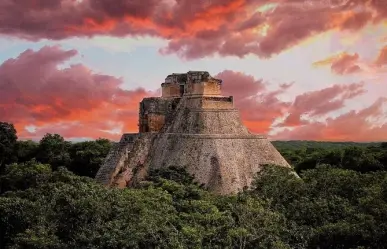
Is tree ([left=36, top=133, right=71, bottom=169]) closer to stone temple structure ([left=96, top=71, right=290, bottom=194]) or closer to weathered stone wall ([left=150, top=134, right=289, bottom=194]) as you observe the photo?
stone temple structure ([left=96, top=71, right=290, bottom=194])

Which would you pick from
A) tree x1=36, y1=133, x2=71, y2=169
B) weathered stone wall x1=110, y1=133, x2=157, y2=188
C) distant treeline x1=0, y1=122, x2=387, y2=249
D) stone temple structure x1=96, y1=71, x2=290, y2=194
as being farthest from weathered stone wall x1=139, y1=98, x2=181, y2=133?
tree x1=36, y1=133, x2=71, y2=169

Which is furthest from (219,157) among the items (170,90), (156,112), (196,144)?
(170,90)

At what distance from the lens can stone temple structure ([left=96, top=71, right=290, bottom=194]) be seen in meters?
37.1

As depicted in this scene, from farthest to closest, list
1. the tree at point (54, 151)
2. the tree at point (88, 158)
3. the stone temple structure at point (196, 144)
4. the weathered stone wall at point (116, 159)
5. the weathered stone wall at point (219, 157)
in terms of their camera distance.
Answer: the tree at point (54, 151) → the tree at point (88, 158) → the weathered stone wall at point (116, 159) → the stone temple structure at point (196, 144) → the weathered stone wall at point (219, 157)

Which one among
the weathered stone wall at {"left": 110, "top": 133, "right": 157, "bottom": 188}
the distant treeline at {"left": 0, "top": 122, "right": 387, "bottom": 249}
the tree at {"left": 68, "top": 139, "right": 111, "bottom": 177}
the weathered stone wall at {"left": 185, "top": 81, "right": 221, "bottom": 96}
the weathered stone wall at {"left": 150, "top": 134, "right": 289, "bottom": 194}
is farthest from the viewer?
the tree at {"left": 68, "top": 139, "right": 111, "bottom": 177}

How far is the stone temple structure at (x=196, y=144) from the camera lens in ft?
122

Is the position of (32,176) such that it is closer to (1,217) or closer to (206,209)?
(1,217)

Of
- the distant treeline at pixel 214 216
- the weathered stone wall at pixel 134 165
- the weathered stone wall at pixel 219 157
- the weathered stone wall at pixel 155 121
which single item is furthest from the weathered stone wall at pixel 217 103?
the distant treeline at pixel 214 216

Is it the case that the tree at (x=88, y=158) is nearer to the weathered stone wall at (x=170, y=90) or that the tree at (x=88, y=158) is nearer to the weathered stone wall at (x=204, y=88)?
the weathered stone wall at (x=170, y=90)

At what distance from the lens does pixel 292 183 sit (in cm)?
2956

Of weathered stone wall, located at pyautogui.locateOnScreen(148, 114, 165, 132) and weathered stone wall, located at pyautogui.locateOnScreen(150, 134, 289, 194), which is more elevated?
weathered stone wall, located at pyautogui.locateOnScreen(148, 114, 165, 132)

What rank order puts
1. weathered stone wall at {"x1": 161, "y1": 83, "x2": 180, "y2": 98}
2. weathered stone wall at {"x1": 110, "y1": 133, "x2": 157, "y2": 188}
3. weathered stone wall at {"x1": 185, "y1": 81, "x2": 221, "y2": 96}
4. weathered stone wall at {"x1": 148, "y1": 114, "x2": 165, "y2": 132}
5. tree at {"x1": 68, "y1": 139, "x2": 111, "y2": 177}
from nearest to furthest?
weathered stone wall at {"x1": 110, "y1": 133, "x2": 157, "y2": 188}, weathered stone wall at {"x1": 185, "y1": 81, "x2": 221, "y2": 96}, weathered stone wall at {"x1": 148, "y1": 114, "x2": 165, "y2": 132}, weathered stone wall at {"x1": 161, "y1": 83, "x2": 180, "y2": 98}, tree at {"x1": 68, "y1": 139, "x2": 111, "y2": 177}

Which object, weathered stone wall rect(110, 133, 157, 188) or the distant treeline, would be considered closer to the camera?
the distant treeline

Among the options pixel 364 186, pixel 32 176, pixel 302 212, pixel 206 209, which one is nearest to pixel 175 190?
pixel 206 209
